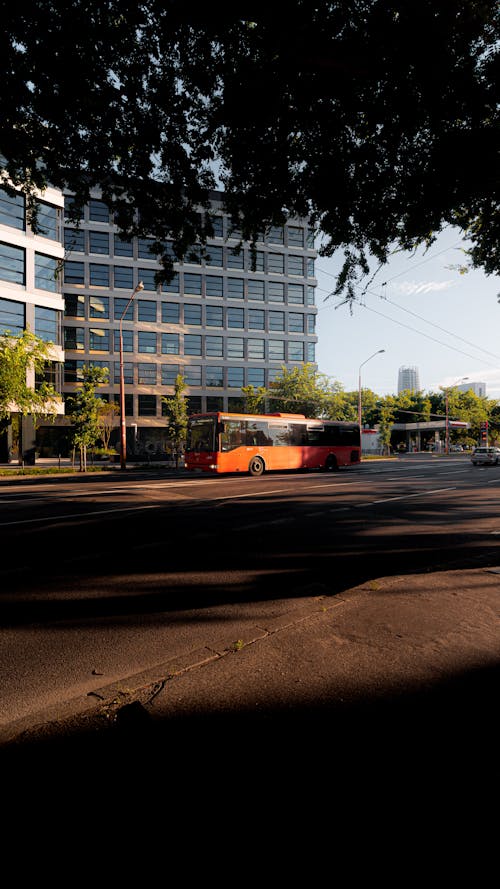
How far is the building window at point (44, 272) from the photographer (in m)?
34.0

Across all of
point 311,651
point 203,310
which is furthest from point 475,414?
point 311,651

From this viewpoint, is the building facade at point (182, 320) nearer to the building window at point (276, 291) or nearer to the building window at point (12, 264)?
the building window at point (276, 291)

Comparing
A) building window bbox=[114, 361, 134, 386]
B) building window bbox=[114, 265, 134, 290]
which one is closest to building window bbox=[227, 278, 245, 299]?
building window bbox=[114, 265, 134, 290]

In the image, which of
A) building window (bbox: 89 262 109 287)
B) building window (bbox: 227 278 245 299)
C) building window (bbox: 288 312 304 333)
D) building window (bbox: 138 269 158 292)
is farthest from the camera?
building window (bbox: 288 312 304 333)

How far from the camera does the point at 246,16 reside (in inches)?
258

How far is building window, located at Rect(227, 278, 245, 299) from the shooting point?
53344 mm

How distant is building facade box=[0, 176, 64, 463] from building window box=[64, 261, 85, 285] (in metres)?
10.2

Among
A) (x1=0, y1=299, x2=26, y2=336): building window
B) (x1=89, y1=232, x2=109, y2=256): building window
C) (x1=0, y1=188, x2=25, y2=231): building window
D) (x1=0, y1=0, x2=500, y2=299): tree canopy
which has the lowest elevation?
(x1=0, y1=0, x2=500, y2=299): tree canopy

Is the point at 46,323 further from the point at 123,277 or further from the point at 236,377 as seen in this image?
the point at 236,377

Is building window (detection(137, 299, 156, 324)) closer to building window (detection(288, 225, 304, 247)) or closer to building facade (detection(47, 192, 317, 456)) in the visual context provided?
building facade (detection(47, 192, 317, 456))

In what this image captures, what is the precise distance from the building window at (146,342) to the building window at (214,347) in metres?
5.92

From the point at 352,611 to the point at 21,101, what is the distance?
9.03m

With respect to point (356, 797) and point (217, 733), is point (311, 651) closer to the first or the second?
point (217, 733)

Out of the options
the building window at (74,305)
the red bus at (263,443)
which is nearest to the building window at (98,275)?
the building window at (74,305)
